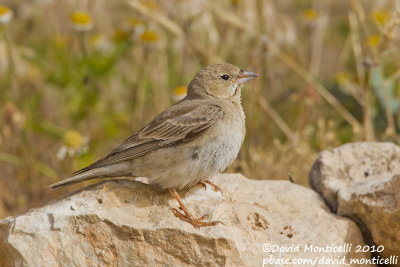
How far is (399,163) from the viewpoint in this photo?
442cm

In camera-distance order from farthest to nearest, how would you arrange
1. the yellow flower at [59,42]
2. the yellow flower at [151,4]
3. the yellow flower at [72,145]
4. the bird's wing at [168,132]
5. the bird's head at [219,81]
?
the yellow flower at [59,42]
the yellow flower at [151,4]
the yellow flower at [72,145]
the bird's head at [219,81]
the bird's wing at [168,132]

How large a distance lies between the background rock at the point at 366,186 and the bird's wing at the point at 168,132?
44.3 inches

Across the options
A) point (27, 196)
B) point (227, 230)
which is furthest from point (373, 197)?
point (27, 196)

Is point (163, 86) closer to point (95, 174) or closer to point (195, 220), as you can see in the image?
point (95, 174)

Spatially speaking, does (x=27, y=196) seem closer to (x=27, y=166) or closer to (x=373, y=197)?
(x=27, y=166)

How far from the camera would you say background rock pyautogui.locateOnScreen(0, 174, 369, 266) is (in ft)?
11.7

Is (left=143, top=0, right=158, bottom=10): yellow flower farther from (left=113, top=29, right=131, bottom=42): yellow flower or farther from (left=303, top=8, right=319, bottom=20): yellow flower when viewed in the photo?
(left=303, top=8, right=319, bottom=20): yellow flower

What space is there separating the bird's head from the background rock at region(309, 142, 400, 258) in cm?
96

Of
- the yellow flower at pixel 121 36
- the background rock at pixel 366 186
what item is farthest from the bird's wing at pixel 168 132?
the yellow flower at pixel 121 36

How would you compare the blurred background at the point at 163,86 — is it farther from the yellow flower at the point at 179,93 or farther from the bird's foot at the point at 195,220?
the bird's foot at the point at 195,220

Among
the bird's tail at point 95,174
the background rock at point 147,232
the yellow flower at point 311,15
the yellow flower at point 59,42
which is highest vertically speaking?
the yellow flower at point 311,15

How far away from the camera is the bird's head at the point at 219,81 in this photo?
4.56 meters

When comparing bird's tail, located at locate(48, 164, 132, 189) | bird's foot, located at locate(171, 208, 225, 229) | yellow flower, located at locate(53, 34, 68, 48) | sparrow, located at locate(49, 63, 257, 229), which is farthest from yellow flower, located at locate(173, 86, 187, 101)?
bird's foot, located at locate(171, 208, 225, 229)

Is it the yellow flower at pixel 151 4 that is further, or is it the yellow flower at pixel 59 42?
the yellow flower at pixel 59 42
